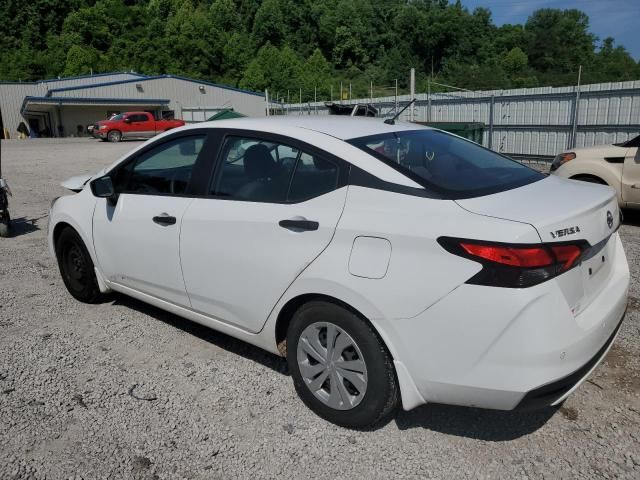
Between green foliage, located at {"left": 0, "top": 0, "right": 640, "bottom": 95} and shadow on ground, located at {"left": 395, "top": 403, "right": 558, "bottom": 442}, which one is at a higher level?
green foliage, located at {"left": 0, "top": 0, "right": 640, "bottom": 95}

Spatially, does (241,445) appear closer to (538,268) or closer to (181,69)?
(538,268)

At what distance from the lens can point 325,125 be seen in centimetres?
315

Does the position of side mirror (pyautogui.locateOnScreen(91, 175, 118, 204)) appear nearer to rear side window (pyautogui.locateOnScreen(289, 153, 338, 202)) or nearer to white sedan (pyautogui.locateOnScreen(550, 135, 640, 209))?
rear side window (pyautogui.locateOnScreen(289, 153, 338, 202))

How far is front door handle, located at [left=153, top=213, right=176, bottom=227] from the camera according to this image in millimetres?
3420

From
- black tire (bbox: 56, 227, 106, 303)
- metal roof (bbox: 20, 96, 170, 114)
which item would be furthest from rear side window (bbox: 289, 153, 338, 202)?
metal roof (bbox: 20, 96, 170, 114)

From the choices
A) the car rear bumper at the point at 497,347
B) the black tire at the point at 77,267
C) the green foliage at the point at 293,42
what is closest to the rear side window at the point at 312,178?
the car rear bumper at the point at 497,347

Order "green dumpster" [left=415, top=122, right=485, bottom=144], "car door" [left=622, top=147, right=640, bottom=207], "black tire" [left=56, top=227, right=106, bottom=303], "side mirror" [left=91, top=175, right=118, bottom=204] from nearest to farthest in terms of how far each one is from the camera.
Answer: "side mirror" [left=91, top=175, right=118, bottom=204]
"black tire" [left=56, top=227, right=106, bottom=303]
"car door" [left=622, top=147, right=640, bottom=207]
"green dumpster" [left=415, top=122, right=485, bottom=144]

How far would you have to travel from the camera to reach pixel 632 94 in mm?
13070

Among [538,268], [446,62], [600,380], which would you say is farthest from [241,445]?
[446,62]

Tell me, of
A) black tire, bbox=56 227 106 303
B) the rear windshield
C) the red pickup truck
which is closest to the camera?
the rear windshield

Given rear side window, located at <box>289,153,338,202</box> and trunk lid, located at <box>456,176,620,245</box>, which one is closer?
trunk lid, located at <box>456,176,620,245</box>

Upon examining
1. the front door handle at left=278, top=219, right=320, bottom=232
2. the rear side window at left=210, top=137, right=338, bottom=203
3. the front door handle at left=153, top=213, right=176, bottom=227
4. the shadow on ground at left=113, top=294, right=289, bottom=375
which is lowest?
the shadow on ground at left=113, top=294, right=289, bottom=375

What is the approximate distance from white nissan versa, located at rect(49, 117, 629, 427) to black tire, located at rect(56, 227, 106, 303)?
0.88 m

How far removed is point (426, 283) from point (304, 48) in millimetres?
109962
